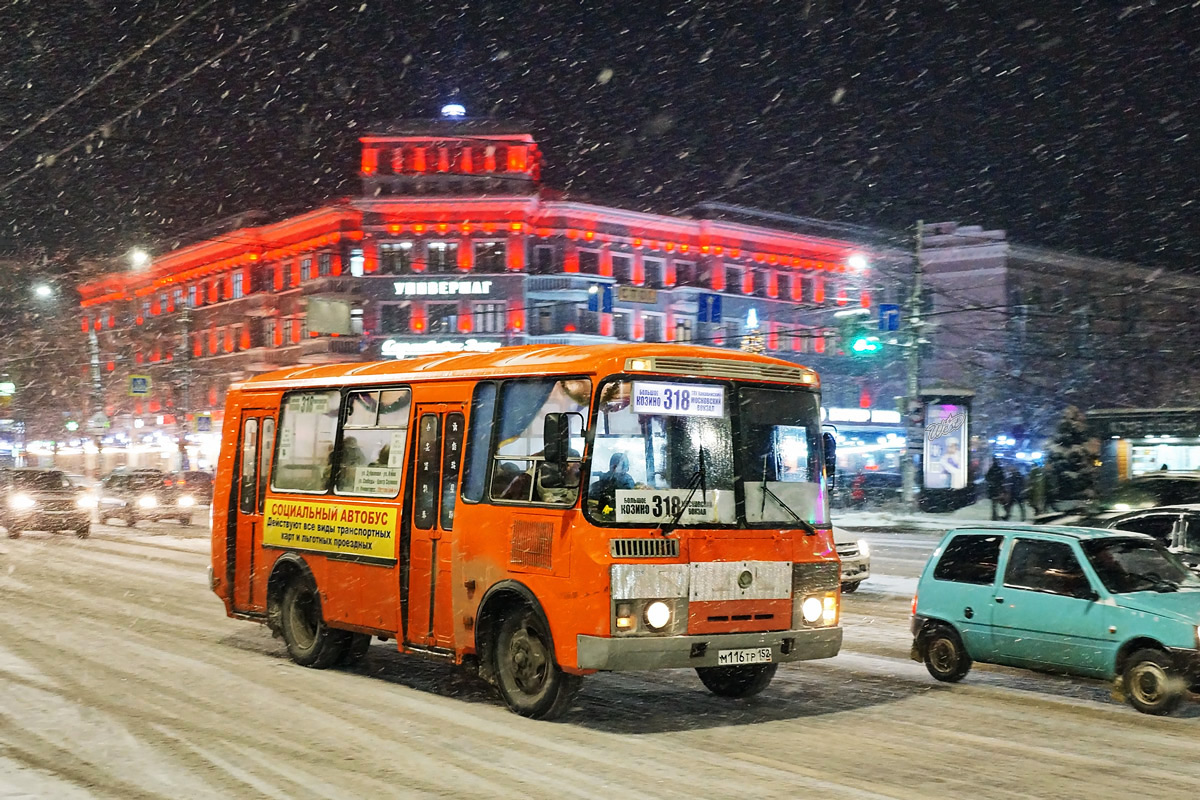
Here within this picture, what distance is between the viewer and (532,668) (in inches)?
374

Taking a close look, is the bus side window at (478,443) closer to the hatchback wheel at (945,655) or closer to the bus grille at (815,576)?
the bus grille at (815,576)

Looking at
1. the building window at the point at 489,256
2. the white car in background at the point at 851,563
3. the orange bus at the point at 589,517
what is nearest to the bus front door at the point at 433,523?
the orange bus at the point at 589,517

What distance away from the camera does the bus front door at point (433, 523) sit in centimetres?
1040

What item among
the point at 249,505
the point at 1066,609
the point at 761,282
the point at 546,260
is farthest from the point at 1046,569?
the point at 761,282

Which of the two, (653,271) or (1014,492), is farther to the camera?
(653,271)

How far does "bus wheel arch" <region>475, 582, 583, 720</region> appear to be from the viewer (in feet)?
30.3

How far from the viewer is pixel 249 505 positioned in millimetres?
13539

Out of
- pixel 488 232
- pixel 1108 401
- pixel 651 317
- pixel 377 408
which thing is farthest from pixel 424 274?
pixel 377 408

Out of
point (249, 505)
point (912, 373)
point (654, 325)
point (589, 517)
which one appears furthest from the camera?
point (654, 325)

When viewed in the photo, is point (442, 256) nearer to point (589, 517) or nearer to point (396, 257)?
point (396, 257)

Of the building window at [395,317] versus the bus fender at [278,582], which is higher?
the building window at [395,317]

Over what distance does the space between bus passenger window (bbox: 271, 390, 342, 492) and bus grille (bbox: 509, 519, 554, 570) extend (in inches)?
127

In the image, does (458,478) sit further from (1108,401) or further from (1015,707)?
(1108,401)

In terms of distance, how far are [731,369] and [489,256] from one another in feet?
214
